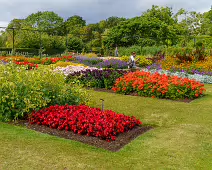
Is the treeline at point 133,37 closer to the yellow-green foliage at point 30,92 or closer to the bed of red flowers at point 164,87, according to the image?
the bed of red flowers at point 164,87

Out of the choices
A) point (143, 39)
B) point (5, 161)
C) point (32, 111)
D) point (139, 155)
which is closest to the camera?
point (5, 161)

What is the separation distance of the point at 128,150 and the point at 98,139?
0.61 m

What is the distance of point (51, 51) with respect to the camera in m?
33.7

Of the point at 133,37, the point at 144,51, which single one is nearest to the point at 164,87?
the point at 144,51

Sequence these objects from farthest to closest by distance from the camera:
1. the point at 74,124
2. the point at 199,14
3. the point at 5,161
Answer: the point at 199,14 → the point at 74,124 → the point at 5,161

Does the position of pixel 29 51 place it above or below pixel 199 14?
below

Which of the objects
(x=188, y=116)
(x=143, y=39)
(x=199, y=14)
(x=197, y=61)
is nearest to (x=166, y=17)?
(x=199, y=14)

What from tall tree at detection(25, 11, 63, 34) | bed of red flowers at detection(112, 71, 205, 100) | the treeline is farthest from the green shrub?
tall tree at detection(25, 11, 63, 34)

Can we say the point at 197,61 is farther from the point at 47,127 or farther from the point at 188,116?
the point at 47,127

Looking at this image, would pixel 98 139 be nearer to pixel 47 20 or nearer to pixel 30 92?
pixel 30 92

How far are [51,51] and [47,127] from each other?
28591 mm

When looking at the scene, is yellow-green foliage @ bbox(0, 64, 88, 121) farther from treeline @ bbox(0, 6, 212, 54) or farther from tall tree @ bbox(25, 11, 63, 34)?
tall tree @ bbox(25, 11, 63, 34)

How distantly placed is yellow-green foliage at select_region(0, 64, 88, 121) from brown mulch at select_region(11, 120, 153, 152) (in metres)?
0.34

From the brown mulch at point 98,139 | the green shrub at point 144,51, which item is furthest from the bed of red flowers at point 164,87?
the green shrub at point 144,51
